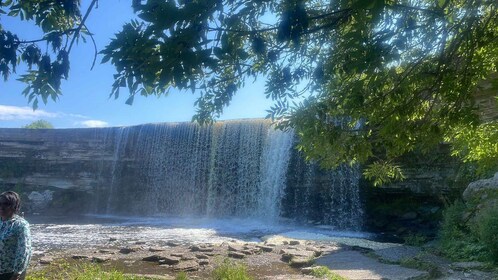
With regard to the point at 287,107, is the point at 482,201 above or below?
below

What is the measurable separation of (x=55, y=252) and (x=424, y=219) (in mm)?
12069

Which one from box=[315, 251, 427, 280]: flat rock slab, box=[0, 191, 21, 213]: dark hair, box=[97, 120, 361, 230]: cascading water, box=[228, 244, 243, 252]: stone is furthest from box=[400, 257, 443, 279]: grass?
box=[97, 120, 361, 230]: cascading water

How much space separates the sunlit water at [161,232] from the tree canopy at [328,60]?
9.09 meters

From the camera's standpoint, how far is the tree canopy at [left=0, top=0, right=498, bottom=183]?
7.67 feet

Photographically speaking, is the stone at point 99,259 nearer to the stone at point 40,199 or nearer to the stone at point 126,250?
the stone at point 126,250

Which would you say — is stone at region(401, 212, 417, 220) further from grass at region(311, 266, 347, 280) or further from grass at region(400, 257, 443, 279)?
grass at region(311, 266, 347, 280)

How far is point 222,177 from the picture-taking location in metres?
21.1

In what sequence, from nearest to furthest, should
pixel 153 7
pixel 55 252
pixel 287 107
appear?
pixel 153 7 < pixel 287 107 < pixel 55 252

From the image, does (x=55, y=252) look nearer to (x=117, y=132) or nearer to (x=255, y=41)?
(x=255, y=41)

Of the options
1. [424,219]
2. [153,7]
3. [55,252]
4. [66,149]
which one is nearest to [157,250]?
[55,252]

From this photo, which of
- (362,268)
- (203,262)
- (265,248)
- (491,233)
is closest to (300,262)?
(362,268)

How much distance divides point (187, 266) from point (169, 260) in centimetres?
76

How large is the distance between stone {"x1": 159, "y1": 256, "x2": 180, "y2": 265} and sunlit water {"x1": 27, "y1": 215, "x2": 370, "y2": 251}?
317 centimetres

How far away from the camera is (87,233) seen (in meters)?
15.4
